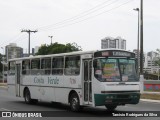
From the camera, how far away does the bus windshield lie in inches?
722

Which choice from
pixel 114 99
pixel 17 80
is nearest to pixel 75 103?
pixel 114 99

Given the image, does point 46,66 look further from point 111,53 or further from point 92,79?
point 111,53

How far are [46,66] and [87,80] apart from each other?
498cm

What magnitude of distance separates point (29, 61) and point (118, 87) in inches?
352

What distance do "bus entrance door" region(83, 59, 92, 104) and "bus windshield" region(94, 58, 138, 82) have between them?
0.63 metres

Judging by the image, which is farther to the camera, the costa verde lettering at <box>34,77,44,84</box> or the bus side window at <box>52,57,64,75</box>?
the costa verde lettering at <box>34,77,44,84</box>

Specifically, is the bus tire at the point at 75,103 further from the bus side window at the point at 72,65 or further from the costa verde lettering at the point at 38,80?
the costa verde lettering at the point at 38,80

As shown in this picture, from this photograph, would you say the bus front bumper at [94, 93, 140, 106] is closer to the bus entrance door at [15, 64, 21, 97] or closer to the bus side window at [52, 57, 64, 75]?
the bus side window at [52, 57, 64, 75]

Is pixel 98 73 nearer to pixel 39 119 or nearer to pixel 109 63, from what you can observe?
pixel 109 63

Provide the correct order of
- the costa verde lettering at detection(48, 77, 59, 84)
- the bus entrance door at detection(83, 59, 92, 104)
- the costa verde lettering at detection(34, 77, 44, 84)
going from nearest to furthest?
the bus entrance door at detection(83, 59, 92, 104)
the costa verde lettering at detection(48, 77, 59, 84)
the costa verde lettering at detection(34, 77, 44, 84)

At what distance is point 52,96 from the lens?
22703 mm

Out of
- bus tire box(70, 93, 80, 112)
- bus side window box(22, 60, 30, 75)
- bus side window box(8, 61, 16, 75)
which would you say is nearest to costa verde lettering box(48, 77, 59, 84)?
bus tire box(70, 93, 80, 112)

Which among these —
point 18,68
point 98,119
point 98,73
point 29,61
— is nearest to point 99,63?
point 98,73

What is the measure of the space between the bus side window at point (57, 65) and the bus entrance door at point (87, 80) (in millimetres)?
2482
